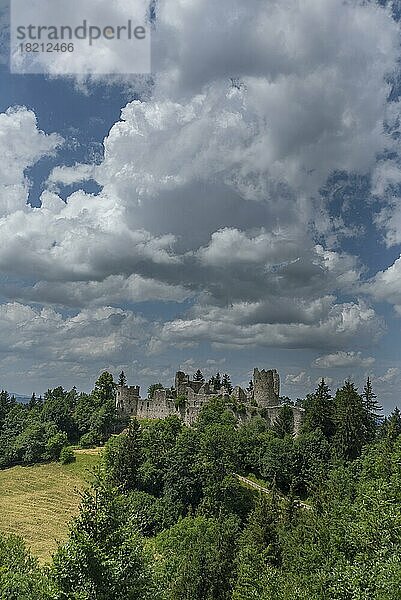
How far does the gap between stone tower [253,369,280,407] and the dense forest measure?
246 inches

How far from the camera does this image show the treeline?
318ft

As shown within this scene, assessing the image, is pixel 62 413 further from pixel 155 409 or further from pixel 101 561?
pixel 101 561

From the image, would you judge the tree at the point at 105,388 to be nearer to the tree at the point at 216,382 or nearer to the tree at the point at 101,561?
the tree at the point at 216,382

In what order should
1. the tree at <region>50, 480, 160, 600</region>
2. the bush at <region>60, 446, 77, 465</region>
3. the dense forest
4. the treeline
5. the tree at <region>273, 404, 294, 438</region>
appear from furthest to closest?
the treeline < the bush at <region>60, 446, 77, 465</region> < the tree at <region>273, 404, 294, 438</region> < the dense forest < the tree at <region>50, 480, 160, 600</region>

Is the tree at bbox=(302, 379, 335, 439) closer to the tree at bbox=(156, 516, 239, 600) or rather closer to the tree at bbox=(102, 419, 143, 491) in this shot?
the tree at bbox=(102, 419, 143, 491)

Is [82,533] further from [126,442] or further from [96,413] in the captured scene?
[96,413]

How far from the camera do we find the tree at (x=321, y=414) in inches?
2948

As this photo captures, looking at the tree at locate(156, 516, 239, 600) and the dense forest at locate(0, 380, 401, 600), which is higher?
the dense forest at locate(0, 380, 401, 600)

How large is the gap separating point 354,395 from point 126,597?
53852mm

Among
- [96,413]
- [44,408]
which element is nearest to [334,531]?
[96,413]

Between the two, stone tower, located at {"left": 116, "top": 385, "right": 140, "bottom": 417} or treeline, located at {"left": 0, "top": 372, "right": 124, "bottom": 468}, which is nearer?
treeline, located at {"left": 0, "top": 372, "right": 124, "bottom": 468}

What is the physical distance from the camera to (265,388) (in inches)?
3743

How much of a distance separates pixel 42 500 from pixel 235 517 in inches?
1189

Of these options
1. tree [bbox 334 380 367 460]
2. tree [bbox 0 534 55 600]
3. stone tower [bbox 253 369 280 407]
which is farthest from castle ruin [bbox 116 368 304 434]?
tree [bbox 0 534 55 600]
